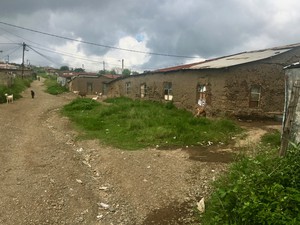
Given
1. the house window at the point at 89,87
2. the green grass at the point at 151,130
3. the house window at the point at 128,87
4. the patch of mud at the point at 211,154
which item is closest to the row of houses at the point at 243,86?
the green grass at the point at 151,130

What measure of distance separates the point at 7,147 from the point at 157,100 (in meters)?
Result: 11.3

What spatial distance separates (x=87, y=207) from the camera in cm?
536

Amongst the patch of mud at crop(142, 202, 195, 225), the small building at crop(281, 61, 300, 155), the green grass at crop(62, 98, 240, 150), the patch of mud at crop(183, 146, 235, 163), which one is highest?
the small building at crop(281, 61, 300, 155)

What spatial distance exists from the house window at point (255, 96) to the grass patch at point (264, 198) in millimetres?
9006

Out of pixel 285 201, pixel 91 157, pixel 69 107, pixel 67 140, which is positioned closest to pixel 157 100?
pixel 69 107

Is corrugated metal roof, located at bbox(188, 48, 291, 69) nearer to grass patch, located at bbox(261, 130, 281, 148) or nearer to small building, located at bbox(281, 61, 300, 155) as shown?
grass patch, located at bbox(261, 130, 281, 148)

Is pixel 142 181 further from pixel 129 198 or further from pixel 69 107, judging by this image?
pixel 69 107

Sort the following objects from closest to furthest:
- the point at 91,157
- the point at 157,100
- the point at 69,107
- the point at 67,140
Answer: the point at 91,157 → the point at 67,140 → the point at 69,107 → the point at 157,100

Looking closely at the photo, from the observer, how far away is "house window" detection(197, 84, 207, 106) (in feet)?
46.2

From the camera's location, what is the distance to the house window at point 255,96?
43.7 ft

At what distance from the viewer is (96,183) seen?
21.4 feet

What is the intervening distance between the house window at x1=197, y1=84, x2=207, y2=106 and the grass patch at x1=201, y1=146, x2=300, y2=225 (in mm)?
9317

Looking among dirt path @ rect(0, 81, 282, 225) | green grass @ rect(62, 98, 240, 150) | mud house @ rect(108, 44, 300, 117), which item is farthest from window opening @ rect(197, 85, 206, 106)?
dirt path @ rect(0, 81, 282, 225)

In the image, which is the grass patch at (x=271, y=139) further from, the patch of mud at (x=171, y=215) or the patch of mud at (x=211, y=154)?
the patch of mud at (x=171, y=215)
